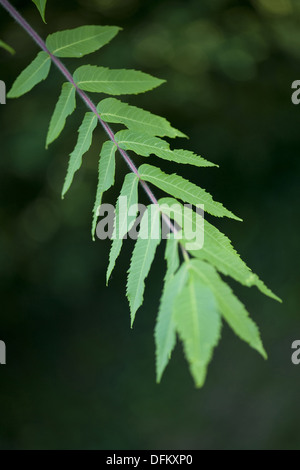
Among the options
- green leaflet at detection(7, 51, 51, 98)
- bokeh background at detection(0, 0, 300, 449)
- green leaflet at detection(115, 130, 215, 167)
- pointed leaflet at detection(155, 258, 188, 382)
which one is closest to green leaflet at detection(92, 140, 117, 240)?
green leaflet at detection(115, 130, 215, 167)

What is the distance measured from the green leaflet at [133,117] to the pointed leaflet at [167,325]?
557 mm

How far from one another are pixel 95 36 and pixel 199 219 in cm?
73

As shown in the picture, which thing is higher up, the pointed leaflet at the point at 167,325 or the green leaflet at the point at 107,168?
the green leaflet at the point at 107,168

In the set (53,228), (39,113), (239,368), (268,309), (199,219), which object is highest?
(39,113)

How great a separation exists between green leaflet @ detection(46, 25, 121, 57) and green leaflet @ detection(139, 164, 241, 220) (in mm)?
476

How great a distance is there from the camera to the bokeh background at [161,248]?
3.77 metres

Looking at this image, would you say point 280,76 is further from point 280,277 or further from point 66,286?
point 66,286

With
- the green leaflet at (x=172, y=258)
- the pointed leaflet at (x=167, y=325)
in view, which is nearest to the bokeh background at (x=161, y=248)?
the green leaflet at (x=172, y=258)

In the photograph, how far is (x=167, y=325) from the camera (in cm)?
98

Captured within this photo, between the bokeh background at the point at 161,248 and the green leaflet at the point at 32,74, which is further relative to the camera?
the bokeh background at the point at 161,248

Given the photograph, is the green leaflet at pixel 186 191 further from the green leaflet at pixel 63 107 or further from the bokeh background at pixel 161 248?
the bokeh background at pixel 161 248

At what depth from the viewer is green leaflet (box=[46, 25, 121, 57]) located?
1462 mm

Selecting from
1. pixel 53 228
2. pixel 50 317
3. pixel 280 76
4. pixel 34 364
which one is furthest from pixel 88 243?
pixel 280 76

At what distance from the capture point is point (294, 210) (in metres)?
5.30
